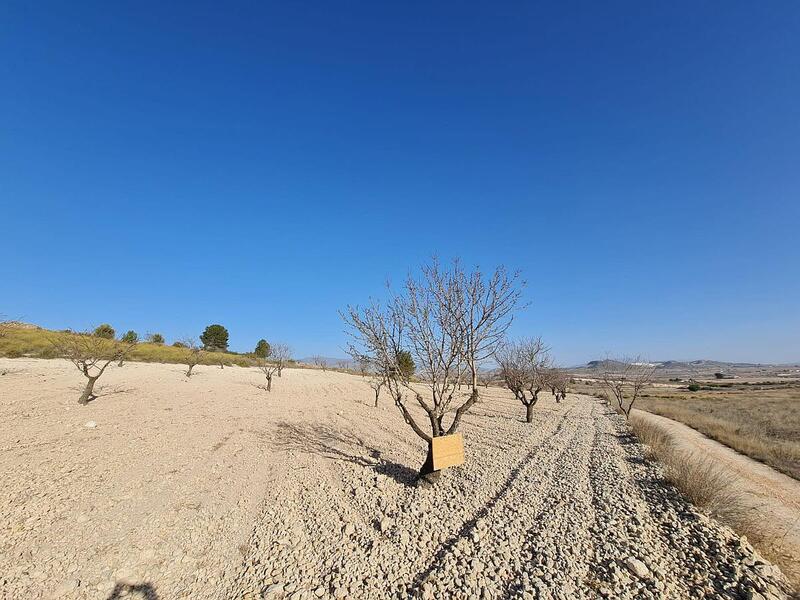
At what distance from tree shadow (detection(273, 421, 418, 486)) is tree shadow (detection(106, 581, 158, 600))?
19.2 ft

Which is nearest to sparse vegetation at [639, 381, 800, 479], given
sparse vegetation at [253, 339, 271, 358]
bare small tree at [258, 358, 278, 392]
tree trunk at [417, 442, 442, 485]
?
tree trunk at [417, 442, 442, 485]

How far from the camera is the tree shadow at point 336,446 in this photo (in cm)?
1069

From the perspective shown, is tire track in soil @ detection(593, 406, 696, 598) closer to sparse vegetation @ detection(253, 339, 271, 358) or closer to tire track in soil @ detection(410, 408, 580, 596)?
tire track in soil @ detection(410, 408, 580, 596)

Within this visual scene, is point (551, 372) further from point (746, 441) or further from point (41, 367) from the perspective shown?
point (41, 367)

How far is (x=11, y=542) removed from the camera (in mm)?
5977

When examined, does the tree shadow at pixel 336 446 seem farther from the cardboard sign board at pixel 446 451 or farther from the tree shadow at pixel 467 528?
the tree shadow at pixel 467 528

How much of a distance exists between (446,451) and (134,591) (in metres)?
6.60

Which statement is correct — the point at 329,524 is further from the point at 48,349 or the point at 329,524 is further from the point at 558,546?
the point at 48,349

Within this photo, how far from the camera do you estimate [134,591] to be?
5152 millimetres

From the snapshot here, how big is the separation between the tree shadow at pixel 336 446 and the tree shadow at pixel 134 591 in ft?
19.2

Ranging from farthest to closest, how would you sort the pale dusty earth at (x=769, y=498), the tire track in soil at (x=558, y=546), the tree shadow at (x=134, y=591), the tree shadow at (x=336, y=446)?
the tree shadow at (x=336, y=446), the pale dusty earth at (x=769, y=498), the tire track in soil at (x=558, y=546), the tree shadow at (x=134, y=591)

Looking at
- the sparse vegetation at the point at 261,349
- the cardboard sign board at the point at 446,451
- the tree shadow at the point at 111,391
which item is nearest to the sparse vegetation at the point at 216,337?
the sparse vegetation at the point at 261,349

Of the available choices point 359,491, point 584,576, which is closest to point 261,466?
point 359,491

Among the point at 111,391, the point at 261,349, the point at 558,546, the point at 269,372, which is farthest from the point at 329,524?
the point at 261,349
